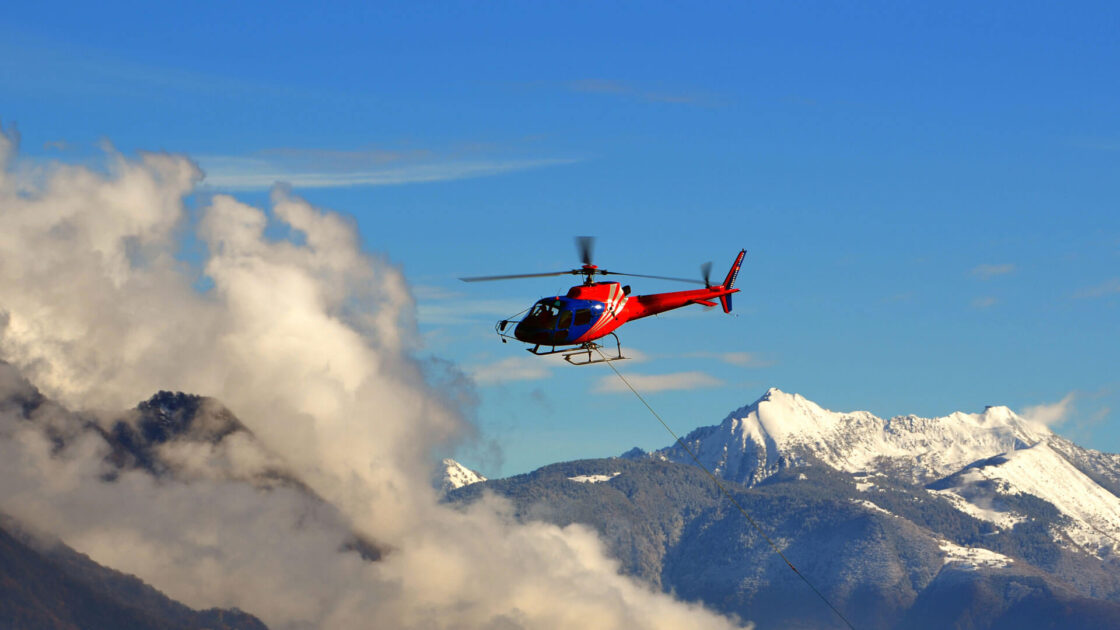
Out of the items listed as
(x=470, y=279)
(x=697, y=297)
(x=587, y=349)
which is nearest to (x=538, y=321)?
(x=587, y=349)

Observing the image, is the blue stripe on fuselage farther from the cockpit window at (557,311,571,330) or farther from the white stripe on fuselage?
the white stripe on fuselage

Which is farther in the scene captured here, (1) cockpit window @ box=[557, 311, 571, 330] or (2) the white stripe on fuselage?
(2) the white stripe on fuselage

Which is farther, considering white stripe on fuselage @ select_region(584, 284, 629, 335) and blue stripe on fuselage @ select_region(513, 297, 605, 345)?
white stripe on fuselage @ select_region(584, 284, 629, 335)

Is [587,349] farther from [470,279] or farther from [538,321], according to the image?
[470,279]

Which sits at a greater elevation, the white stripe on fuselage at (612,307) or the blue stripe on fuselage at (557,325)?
the white stripe on fuselage at (612,307)

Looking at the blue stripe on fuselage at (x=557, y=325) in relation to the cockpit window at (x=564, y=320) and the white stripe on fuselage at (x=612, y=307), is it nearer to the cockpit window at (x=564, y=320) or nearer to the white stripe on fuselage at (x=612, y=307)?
the cockpit window at (x=564, y=320)

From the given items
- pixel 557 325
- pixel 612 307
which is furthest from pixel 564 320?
pixel 612 307

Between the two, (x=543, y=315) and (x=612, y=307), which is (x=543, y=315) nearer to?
(x=543, y=315)

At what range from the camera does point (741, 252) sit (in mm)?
179250

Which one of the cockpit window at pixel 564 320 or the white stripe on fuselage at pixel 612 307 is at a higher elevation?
the white stripe on fuselage at pixel 612 307

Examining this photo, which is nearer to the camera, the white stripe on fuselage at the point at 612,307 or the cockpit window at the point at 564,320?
the cockpit window at the point at 564,320

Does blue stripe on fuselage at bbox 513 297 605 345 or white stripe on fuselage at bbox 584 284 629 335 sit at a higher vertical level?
white stripe on fuselage at bbox 584 284 629 335

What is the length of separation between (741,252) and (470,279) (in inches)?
2280

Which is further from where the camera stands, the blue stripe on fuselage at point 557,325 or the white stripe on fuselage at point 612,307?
the white stripe on fuselage at point 612,307
